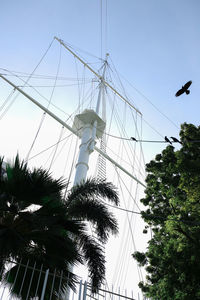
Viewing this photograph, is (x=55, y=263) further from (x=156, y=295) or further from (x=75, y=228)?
(x=156, y=295)

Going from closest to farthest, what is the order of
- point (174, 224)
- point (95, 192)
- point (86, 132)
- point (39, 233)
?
point (39, 233) → point (95, 192) → point (174, 224) → point (86, 132)

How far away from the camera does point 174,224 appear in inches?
342

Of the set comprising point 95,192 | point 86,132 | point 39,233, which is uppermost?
point 86,132

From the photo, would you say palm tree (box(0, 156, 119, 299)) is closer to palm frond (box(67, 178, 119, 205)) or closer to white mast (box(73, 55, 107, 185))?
palm frond (box(67, 178, 119, 205))

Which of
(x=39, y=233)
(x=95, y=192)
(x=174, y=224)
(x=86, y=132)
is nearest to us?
(x=39, y=233)

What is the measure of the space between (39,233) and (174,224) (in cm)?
497

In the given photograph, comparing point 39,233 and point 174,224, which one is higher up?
point 174,224

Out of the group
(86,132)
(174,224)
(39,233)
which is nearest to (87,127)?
(86,132)

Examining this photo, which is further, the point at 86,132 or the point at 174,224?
the point at 86,132

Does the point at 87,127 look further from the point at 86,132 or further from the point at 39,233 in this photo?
the point at 39,233

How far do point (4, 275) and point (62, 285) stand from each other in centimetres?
111

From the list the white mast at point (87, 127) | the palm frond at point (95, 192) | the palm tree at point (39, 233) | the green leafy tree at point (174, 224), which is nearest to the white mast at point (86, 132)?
the white mast at point (87, 127)

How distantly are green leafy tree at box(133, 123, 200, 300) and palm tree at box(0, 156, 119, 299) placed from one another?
93.4 inches

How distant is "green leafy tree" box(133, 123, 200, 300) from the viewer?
7.95 metres
